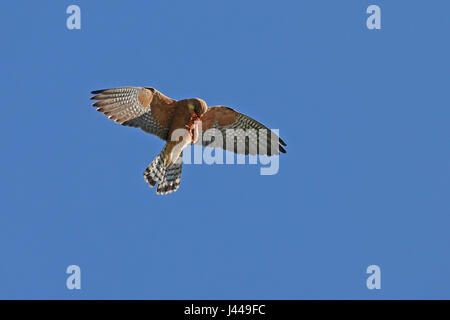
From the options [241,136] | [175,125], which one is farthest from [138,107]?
[241,136]

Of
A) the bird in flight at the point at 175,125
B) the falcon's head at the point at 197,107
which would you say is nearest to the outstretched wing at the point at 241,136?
the bird in flight at the point at 175,125

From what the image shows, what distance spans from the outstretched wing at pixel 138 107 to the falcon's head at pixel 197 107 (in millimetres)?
485

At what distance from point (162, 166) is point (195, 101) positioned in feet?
6.20

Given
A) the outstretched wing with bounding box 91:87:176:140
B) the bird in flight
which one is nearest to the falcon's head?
the bird in flight

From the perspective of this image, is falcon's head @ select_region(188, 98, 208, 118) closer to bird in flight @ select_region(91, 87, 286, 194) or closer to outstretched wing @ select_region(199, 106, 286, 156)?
bird in flight @ select_region(91, 87, 286, 194)

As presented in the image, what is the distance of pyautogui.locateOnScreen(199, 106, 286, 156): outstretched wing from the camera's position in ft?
39.7

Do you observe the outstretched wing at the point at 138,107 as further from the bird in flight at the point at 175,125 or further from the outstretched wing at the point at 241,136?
the outstretched wing at the point at 241,136

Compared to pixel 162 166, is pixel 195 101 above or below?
above

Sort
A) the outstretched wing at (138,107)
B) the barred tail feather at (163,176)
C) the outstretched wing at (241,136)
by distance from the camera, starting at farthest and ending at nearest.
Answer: the barred tail feather at (163,176)
the outstretched wing at (241,136)
the outstretched wing at (138,107)

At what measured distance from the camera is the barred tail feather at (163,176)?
12336 millimetres

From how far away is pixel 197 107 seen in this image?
36.4ft
